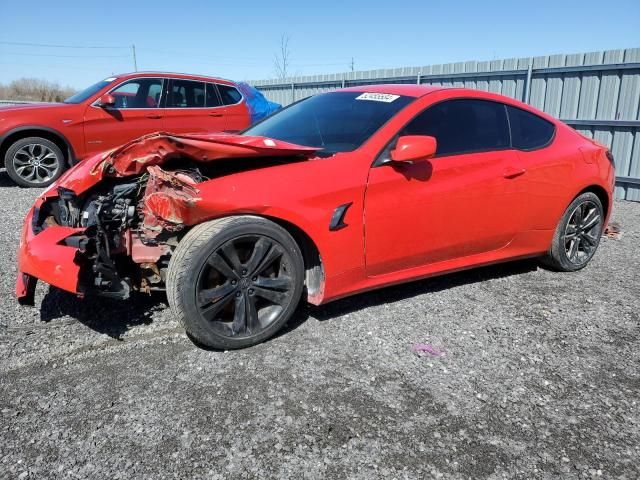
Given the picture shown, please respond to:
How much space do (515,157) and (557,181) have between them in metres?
0.53

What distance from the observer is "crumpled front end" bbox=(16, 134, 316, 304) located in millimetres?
2781

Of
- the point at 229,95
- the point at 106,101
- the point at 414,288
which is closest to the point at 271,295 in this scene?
the point at 414,288

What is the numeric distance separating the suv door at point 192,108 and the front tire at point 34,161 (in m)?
1.69

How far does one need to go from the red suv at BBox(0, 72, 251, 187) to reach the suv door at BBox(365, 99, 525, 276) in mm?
5590

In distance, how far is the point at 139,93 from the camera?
8.03m

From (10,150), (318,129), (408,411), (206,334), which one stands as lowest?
(408,411)

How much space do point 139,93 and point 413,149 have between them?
614 cm

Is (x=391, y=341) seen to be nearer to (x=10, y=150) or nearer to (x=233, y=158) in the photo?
(x=233, y=158)

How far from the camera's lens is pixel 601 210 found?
4.70m

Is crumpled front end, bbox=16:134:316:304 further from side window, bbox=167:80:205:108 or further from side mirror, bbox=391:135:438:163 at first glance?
side window, bbox=167:80:205:108

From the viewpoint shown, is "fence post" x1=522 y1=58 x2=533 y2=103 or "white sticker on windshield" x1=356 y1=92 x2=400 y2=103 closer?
"white sticker on windshield" x1=356 y1=92 x2=400 y2=103

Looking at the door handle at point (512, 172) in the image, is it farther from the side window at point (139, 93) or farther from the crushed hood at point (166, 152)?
the side window at point (139, 93)

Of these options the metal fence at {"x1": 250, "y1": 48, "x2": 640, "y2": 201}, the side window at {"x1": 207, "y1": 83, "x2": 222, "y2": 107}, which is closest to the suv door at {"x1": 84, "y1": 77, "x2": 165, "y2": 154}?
Answer: the side window at {"x1": 207, "y1": 83, "x2": 222, "y2": 107}

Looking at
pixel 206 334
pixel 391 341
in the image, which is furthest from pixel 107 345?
pixel 391 341
